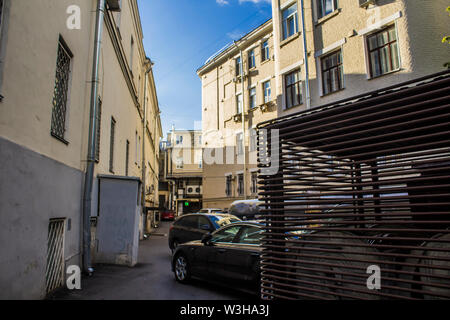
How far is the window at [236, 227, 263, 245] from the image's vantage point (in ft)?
20.5

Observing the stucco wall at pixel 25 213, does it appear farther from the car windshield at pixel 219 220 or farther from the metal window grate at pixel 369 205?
the car windshield at pixel 219 220

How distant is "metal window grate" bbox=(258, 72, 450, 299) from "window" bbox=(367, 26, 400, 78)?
11828 mm

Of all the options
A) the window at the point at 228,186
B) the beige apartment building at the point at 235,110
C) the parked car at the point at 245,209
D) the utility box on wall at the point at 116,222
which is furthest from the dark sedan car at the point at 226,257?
the window at the point at 228,186

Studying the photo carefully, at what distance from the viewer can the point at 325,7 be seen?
1652 cm

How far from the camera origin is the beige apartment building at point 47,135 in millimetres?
4258

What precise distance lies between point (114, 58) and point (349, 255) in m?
10.6

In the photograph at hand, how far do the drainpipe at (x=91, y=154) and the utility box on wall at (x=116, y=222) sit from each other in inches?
57.5

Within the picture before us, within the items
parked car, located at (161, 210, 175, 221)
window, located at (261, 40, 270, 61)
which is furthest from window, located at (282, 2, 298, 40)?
parked car, located at (161, 210, 175, 221)

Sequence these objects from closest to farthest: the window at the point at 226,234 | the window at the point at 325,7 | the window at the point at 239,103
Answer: the window at the point at 226,234, the window at the point at 325,7, the window at the point at 239,103

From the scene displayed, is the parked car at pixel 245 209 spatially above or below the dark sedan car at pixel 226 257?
above

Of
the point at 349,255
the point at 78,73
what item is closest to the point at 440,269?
the point at 349,255

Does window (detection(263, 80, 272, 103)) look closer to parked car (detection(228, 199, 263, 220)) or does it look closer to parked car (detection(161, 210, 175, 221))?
parked car (detection(228, 199, 263, 220))

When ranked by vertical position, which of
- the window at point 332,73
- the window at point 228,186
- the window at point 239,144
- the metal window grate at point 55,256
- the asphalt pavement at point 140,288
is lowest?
the asphalt pavement at point 140,288
